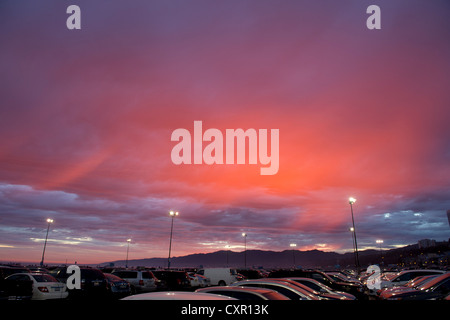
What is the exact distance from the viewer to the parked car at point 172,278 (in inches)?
968

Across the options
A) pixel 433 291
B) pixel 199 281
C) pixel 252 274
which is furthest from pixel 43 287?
pixel 252 274

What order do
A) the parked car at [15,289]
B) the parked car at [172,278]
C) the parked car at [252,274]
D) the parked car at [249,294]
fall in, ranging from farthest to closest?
the parked car at [252,274] → the parked car at [172,278] → the parked car at [15,289] → the parked car at [249,294]

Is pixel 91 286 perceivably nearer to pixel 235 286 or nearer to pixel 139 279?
pixel 139 279

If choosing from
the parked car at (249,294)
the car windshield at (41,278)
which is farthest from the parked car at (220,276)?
the parked car at (249,294)

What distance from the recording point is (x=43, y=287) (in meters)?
13.6

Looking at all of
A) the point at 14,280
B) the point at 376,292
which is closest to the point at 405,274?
the point at 376,292

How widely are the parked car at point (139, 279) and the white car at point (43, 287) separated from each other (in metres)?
8.18

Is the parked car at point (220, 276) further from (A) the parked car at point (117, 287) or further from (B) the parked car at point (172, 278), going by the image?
(A) the parked car at point (117, 287)

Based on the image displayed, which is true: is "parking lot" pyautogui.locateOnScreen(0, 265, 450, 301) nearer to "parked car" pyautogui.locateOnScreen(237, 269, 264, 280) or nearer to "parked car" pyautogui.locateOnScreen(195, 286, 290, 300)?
"parked car" pyautogui.locateOnScreen(195, 286, 290, 300)

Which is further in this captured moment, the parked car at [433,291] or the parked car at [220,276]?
the parked car at [220,276]

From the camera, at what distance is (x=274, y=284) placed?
861 cm

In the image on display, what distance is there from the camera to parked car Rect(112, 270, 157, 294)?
22297mm
